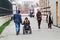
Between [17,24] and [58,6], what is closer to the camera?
[17,24]

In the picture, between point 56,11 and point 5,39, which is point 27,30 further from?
point 56,11

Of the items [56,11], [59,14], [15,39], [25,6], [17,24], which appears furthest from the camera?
[25,6]

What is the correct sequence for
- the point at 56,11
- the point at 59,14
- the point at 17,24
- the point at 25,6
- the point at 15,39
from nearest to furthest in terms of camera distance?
the point at 15,39 → the point at 17,24 → the point at 59,14 → the point at 56,11 → the point at 25,6

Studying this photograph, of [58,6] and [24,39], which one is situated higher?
[58,6]

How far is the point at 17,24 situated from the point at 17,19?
37 cm

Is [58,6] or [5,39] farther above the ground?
[58,6]

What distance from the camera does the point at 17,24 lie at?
19.3 meters

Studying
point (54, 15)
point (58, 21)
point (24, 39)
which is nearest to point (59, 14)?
point (58, 21)

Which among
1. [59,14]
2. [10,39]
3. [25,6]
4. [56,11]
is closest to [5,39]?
[10,39]

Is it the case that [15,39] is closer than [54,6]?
Yes

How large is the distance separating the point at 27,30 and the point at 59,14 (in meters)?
7.69

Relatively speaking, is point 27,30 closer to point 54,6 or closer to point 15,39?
point 15,39

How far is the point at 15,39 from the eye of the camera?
16.0m

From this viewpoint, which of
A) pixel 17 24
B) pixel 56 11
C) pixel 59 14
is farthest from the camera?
pixel 56 11
